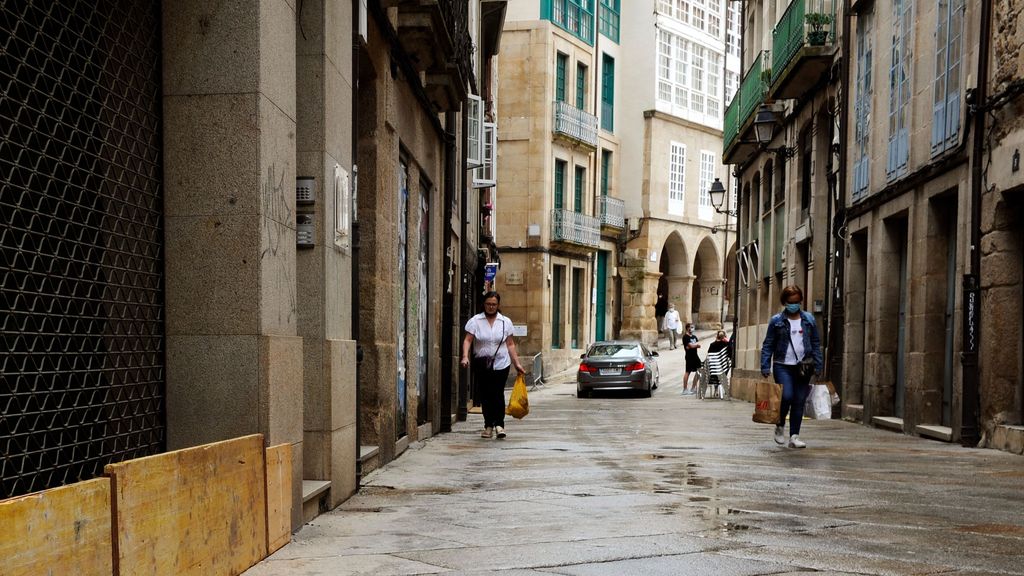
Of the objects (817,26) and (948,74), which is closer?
(948,74)

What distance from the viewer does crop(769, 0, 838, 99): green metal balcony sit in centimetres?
2102

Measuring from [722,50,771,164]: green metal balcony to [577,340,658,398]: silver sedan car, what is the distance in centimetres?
582

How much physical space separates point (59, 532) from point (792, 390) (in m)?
9.97

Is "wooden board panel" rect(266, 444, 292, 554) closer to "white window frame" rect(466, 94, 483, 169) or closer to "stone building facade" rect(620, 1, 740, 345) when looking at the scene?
"white window frame" rect(466, 94, 483, 169)

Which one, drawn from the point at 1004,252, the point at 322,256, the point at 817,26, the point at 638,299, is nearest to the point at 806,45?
the point at 817,26

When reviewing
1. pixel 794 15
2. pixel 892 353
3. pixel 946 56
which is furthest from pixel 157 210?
pixel 794 15

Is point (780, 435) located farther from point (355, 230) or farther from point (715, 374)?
point (715, 374)

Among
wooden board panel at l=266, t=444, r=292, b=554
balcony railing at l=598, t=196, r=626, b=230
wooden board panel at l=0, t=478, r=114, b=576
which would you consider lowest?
wooden board panel at l=266, t=444, r=292, b=554

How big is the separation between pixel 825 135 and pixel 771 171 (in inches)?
222

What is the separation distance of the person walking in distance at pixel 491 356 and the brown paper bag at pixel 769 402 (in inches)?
107

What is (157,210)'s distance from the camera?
19.2 feet

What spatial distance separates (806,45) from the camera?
68.9 ft

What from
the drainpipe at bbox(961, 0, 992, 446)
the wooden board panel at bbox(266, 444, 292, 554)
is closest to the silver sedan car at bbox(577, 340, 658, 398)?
the drainpipe at bbox(961, 0, 992, 446)

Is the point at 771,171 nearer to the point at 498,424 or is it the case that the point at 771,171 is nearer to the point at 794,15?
the point at 794,15
